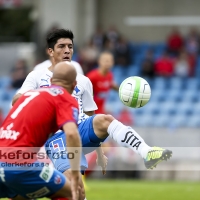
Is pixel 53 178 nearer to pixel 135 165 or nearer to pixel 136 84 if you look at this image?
pixel 136 84

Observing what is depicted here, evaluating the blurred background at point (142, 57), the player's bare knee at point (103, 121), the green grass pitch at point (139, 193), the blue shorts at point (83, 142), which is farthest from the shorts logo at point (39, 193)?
the blurred background at point (142, 57)

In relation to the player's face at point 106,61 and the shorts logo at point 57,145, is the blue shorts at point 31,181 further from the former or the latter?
the player's face at point 106,61

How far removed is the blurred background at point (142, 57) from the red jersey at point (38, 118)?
12.1 metres

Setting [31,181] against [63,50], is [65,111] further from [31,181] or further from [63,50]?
[63,50]

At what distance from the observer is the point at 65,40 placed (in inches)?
324

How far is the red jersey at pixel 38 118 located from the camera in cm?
584

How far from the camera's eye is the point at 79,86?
8258 millimetres

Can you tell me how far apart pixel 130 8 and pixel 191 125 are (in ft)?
22.7

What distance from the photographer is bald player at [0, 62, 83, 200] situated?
230 inches

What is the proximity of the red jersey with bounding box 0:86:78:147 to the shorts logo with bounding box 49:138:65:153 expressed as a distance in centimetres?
174

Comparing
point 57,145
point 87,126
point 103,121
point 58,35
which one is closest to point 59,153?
point 57,145

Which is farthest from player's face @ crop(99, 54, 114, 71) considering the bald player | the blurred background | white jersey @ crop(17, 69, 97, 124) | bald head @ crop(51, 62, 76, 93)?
the bald player

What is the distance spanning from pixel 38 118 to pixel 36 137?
18 cm

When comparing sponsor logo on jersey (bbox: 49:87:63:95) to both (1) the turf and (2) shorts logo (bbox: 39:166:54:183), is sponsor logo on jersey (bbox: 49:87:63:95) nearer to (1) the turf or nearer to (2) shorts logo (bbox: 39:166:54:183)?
(2) shorts logo (bbox: 39:166:54:183)
